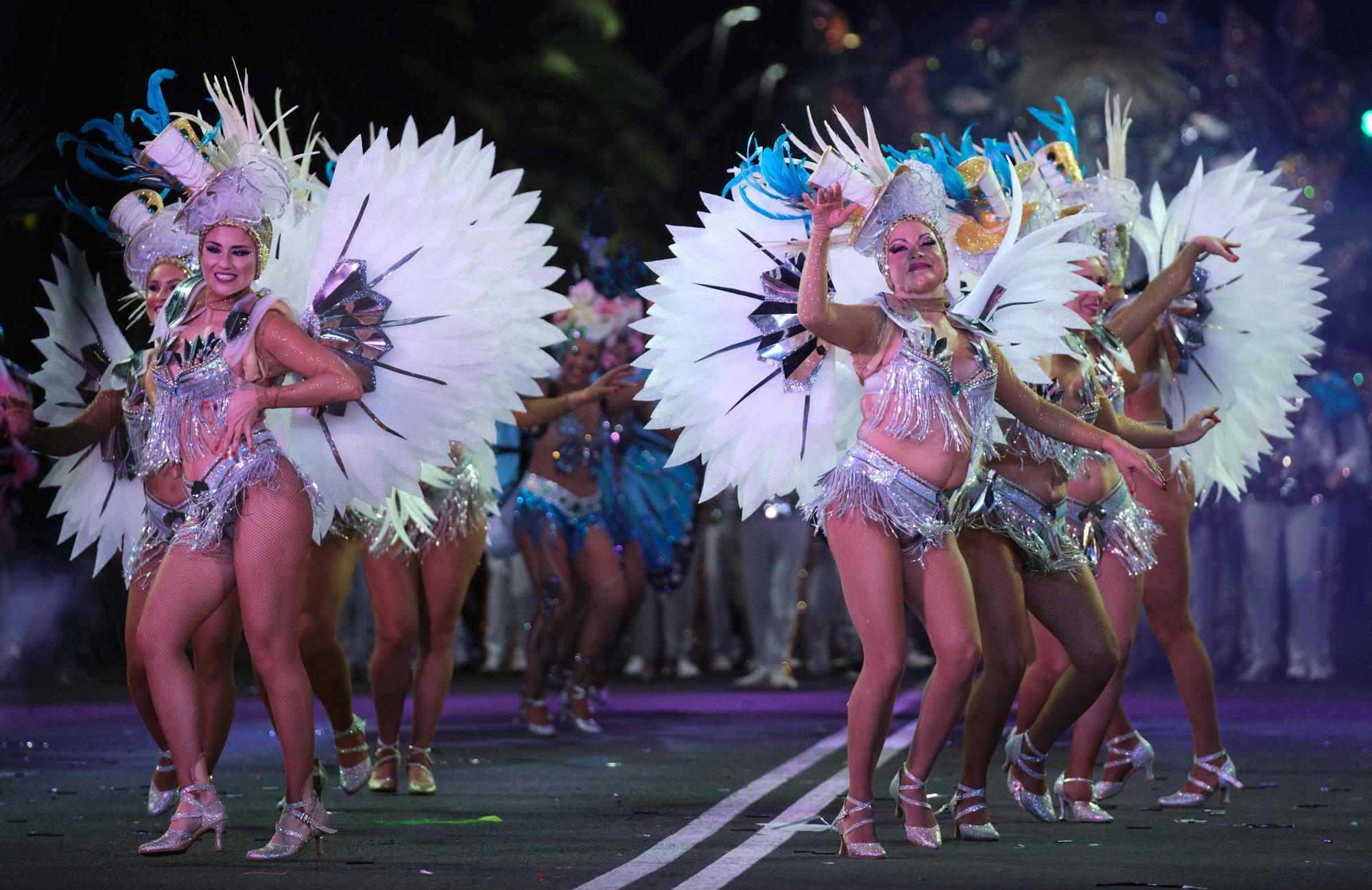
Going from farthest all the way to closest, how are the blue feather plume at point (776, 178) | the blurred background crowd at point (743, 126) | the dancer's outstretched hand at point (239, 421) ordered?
the blurred background crowd at point (743, 126)
the blue feather plume at point (776, 178)
the dancer's outstretched hand at point (239, 421)

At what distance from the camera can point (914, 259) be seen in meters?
6.65

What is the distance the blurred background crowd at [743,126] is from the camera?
13195mm

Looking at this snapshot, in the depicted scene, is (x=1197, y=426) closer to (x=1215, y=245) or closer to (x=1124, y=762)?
(x=1215, y=245)

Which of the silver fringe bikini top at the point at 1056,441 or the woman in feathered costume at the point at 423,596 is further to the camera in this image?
the woman in feathered costume at the point at 423,596

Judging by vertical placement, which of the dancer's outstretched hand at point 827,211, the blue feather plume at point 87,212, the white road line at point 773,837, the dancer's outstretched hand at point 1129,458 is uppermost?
the blue feather plume at point 87,212

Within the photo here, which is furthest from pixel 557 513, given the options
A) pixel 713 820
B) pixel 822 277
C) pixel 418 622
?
pixel 822 277

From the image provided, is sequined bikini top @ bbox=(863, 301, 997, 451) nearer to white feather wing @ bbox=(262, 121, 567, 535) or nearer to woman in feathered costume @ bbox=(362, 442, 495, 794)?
white feather wing @ bbox=(262, 121, 567, 535)

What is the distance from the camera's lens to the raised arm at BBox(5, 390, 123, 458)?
296 inches

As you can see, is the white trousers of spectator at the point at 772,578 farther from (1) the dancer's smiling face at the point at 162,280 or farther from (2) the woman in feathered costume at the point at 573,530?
(1) the dancer's smiling face at the point at 162,280

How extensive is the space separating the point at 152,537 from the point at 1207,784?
401 cm

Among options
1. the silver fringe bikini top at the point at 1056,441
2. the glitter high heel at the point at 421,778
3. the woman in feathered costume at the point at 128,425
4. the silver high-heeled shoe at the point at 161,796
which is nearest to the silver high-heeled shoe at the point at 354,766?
the glitter high heel at the point at 421,778

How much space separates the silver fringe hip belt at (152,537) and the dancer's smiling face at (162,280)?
808 millimetres

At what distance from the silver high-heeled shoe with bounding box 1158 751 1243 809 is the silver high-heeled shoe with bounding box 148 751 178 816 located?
3.63 meters

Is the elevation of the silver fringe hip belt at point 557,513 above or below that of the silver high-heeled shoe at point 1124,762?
above
